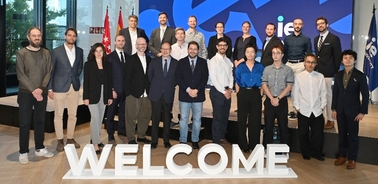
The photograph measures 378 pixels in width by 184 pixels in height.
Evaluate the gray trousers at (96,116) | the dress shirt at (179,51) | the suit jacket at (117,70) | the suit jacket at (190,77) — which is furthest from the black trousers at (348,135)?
the gray trousers at (96,116)

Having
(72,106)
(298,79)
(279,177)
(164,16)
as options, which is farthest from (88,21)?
(279,177)

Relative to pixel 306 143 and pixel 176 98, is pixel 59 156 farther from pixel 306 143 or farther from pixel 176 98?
pixel 306 143

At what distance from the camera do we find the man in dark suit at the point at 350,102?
16.0ft

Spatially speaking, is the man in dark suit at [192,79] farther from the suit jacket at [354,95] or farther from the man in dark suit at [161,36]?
the suit jacket at [354,95]

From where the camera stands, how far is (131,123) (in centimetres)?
568

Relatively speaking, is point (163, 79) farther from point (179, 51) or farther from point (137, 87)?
point (179, 51)

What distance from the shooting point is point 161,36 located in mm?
6348

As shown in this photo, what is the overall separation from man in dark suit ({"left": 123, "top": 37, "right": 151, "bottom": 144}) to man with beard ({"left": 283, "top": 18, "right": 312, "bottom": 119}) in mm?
2040

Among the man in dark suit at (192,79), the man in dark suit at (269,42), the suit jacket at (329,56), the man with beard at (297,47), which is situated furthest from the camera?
the man in dark suit at (269,42)

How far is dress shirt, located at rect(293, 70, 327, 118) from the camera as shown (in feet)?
16.9

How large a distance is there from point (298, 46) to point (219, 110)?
1.49 meters

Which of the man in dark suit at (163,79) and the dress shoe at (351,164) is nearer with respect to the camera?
the dress shoe at (351,164)

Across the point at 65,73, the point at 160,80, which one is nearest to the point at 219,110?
the point at 160,80

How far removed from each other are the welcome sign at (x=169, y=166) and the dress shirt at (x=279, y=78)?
3.05 feet
